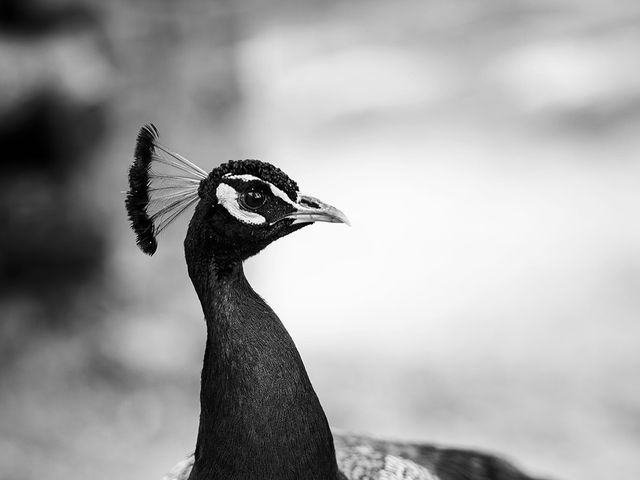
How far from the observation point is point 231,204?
71.6 inches

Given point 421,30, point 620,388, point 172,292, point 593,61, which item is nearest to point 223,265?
point 620,388

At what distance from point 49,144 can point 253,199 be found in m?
3.48

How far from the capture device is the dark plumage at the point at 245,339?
1.82 metres

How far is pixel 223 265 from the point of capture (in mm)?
1883

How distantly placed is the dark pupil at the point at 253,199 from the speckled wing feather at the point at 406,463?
0.80 meters

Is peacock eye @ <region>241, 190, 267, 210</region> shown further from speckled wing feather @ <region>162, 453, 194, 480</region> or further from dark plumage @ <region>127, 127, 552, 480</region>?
speckled wing feather @ <region>162, 453, 194, 480</region>

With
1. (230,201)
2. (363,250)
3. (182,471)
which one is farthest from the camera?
(363,250)

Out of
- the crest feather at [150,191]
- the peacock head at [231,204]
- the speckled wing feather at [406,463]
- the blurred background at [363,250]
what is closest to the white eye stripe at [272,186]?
the peacock head at [231,204]

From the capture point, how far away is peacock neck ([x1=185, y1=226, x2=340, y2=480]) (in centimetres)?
183

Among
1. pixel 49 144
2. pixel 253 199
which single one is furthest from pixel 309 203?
pixel 49 144

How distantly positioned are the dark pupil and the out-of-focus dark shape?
326 centimetres

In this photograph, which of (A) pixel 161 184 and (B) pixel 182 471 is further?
(B) pixel 182 471

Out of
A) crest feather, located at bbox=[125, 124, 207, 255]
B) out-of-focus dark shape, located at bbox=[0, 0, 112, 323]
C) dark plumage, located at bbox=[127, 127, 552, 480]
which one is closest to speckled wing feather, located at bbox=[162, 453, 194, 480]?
dark plumage, located at bbox=[127, 127, 552, 480]

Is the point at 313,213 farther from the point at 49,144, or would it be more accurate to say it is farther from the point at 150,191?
the point at 49,144
